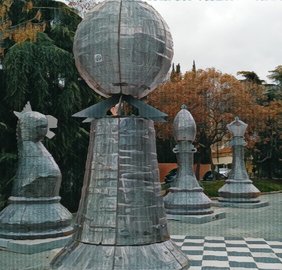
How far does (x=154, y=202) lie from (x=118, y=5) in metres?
1.76

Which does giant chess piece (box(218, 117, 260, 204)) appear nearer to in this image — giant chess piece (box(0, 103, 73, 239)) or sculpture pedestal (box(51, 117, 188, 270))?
giant chess piece (box(0, 103, 73, 239))

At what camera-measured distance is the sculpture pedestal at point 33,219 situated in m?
7.77

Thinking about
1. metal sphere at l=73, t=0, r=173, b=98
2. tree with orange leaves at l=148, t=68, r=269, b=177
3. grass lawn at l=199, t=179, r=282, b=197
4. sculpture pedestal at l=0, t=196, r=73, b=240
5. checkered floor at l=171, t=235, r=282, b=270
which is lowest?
checkered floor at l=171, t=235, r=282, b=270

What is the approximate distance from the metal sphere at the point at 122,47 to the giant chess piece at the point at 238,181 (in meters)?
11.4

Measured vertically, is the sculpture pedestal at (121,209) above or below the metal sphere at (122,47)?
below

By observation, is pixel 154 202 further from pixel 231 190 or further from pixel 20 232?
pixel 231 190

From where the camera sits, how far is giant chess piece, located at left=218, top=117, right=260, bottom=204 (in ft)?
48.1

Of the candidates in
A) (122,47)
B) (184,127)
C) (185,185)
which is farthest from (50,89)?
(122,47)

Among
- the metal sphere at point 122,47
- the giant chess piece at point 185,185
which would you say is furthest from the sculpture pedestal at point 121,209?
the giant chess piece at point 185,185

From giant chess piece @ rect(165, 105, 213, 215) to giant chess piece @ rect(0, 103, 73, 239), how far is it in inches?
164

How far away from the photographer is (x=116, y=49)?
3.67m

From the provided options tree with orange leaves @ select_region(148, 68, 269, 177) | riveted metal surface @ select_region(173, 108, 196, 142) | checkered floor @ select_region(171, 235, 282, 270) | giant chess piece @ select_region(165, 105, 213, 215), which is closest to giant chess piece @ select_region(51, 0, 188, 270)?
checkered floor @ select_region(171, 235, 282, 270)

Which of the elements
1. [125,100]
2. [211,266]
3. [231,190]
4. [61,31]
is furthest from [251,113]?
[125,100]

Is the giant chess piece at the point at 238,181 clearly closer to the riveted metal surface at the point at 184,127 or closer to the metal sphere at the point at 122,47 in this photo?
the riveted metal surface at the point at 184,127
